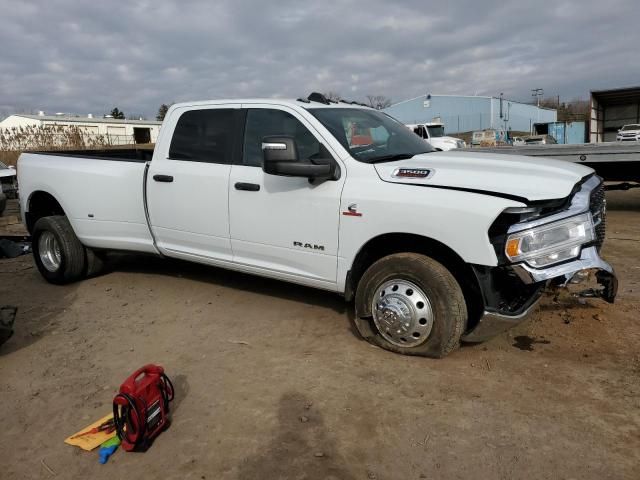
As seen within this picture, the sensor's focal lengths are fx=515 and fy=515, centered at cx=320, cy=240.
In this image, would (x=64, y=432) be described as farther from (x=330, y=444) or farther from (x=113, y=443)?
(x=330, y=444)

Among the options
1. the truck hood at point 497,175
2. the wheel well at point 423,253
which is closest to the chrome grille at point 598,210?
the truck hood at point 497,175

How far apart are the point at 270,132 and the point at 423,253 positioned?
168 cm

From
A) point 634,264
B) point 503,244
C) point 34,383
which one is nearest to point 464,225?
point 503,244

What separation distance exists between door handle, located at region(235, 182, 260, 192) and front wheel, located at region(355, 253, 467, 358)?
3.89ft

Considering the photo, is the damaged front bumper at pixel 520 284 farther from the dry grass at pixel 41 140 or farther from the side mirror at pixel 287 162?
the dry grass at pixel 41 140

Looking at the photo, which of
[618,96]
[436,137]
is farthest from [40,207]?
[618,96]

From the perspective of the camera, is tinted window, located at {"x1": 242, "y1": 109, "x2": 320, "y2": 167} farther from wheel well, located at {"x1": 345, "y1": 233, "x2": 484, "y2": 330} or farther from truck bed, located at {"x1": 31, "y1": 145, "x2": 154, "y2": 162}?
truck bed, located at {"x1": 31, "y1": 145, "x2": 154, "y2": 162}

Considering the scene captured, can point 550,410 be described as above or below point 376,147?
below

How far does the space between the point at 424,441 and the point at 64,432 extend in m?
2.07

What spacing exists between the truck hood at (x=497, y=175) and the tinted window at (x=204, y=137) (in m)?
1.54

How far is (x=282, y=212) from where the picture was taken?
4.16m

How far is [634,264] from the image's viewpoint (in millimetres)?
5949

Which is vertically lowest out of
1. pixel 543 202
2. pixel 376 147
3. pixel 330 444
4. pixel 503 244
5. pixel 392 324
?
pixel 330 444

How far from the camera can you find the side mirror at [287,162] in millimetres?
3717
